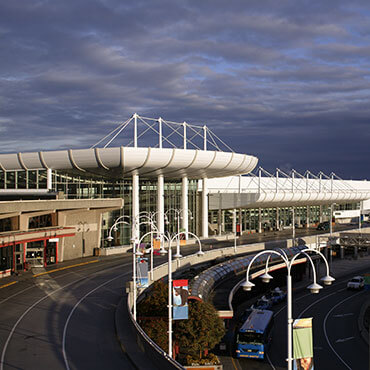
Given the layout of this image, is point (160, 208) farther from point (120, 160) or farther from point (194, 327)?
point (194, 327)

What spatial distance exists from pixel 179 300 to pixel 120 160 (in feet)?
139

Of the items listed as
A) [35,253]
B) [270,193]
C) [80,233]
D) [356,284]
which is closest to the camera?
[35,253]

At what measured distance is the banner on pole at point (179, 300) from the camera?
87.1 feet

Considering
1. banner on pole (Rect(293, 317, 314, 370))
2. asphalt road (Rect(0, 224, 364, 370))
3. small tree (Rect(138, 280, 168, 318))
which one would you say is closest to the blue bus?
small tree (Rect(138, 280, 168, 318))

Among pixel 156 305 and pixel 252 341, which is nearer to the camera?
pixel 156 305

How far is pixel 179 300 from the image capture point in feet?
87.9

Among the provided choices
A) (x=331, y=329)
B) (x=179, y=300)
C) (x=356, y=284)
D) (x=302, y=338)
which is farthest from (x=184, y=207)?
(x=302, y=338)

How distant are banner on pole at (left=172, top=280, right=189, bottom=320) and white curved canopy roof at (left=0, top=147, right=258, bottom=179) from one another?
138 feet

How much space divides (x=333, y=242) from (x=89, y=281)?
58.4 meters

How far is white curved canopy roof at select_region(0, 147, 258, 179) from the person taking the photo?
2657 inches

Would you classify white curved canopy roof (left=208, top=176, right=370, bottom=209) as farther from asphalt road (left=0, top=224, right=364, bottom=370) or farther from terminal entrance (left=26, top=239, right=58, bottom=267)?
asphalt road (left=0, top=224, right=364, bottom=370)

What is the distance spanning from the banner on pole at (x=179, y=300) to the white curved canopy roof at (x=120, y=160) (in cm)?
4220

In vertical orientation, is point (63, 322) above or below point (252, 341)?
above

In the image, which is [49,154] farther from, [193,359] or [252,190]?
[252,190]
